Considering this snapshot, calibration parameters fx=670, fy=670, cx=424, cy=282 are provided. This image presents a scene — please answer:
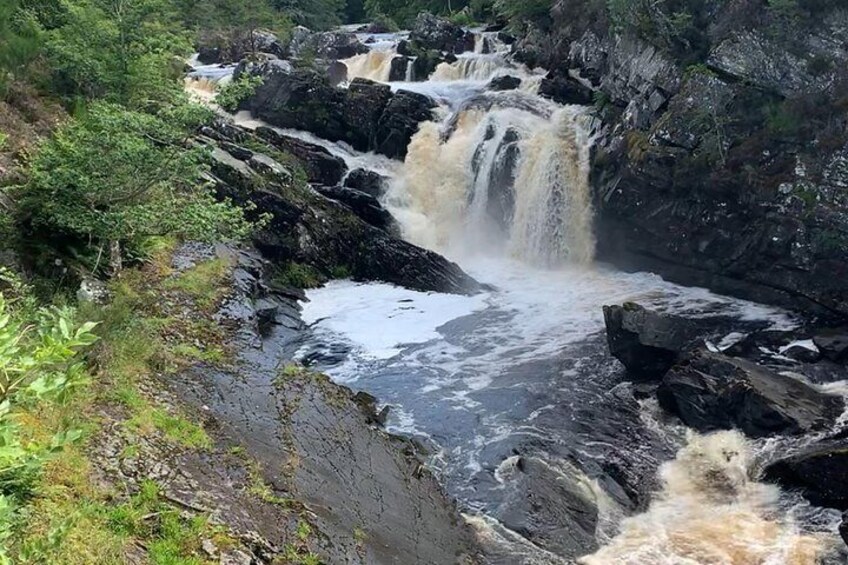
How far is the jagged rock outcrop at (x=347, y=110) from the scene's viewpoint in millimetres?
29312

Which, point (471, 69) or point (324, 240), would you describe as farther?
point (471, 69)

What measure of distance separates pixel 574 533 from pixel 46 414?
295 inches

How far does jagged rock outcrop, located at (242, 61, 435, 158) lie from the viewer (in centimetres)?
2931

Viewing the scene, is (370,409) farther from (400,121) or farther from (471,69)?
(471,69)

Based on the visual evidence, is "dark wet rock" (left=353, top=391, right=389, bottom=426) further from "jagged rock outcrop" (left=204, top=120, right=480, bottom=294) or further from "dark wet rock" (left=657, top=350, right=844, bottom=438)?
"jagged rock outcrop" (left=204, top=120, right=480, bottom=294)

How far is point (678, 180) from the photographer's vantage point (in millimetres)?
21719

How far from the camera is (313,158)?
92.7ft

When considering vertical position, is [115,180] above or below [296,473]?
above

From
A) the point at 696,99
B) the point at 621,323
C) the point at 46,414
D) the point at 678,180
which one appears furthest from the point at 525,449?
the point at 696,99

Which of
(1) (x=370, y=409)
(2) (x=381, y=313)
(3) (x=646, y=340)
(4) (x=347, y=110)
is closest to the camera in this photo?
(1) (x=370, y=409)

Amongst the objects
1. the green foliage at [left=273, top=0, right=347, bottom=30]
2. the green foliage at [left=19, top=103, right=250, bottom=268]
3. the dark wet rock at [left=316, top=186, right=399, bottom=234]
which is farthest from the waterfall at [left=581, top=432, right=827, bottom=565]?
the green foliage at [left=273, top=0, right=347, bottom=30]

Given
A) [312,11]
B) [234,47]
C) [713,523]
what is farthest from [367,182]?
[312,11]

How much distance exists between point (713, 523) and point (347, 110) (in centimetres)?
2411

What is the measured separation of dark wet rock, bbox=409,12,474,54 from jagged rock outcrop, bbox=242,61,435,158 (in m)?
10.1
